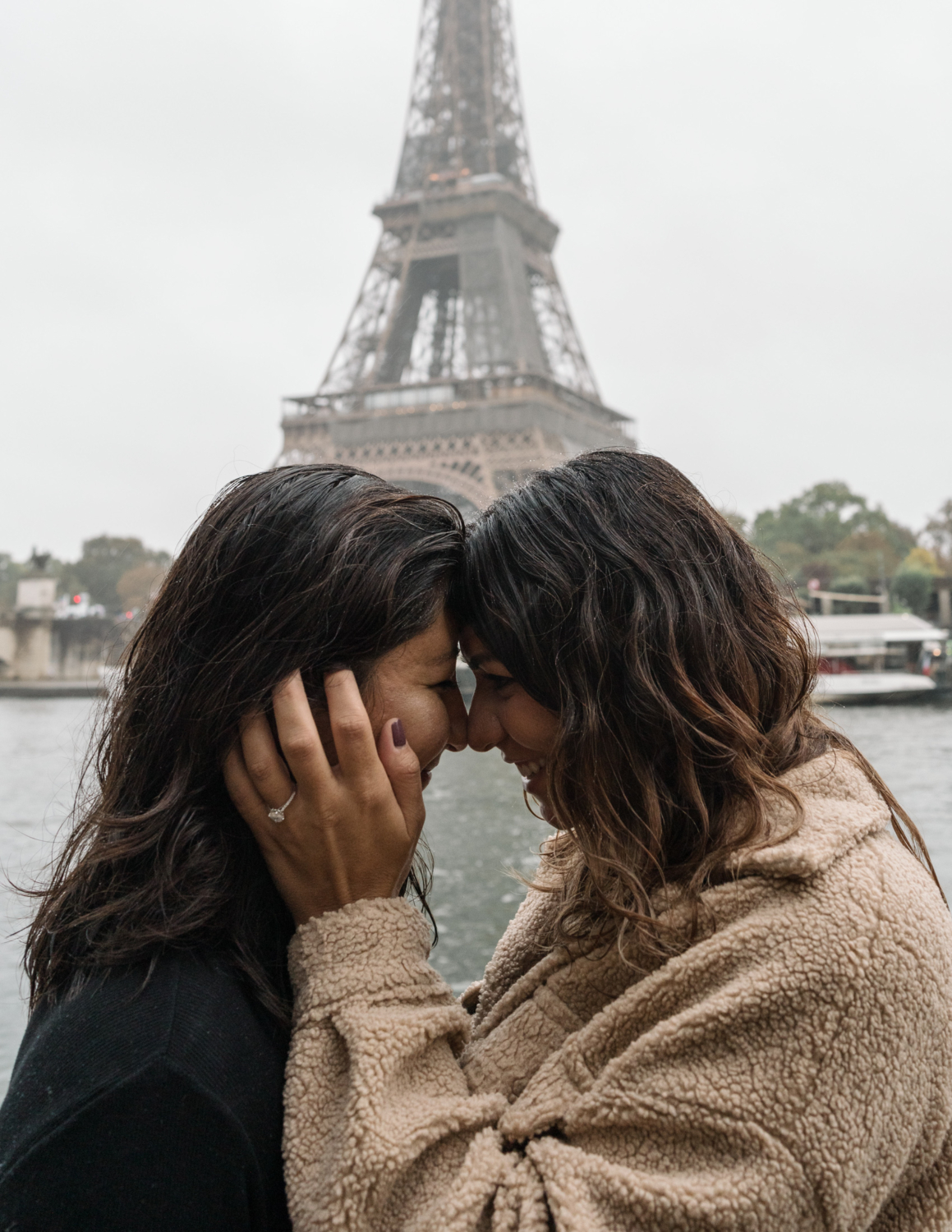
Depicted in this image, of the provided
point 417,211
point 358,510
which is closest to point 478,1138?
point 358,510

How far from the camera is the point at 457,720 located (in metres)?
1.73

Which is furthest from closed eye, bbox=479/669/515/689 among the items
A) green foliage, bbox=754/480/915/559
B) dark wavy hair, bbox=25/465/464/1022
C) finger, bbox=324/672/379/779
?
green foliage, bbox=754/480/915/559

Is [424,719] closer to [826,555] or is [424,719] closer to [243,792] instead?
[243,792]

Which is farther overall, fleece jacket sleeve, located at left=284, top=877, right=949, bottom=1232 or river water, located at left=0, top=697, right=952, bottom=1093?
river water, located at left=0, top=697, right=952, bottom=1093

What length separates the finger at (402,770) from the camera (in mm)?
1505

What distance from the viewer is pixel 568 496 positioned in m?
1.58

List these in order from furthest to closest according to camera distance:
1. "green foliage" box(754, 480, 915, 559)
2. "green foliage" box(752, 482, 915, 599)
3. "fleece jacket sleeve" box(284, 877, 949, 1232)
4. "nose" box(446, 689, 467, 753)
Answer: "green foliage" box(754, 480, 915, 559) → "green foliage" box(752, 482, 915, 599) → "nose" box(446, 689, 467, 753) → "fleece jacket sleeve" box(284, 877, 949, 1232)

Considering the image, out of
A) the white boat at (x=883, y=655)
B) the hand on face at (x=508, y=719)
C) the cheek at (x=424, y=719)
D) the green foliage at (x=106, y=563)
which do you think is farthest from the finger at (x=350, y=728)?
the green foliage at (x=106, y=563)

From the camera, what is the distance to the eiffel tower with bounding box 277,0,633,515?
3219cm

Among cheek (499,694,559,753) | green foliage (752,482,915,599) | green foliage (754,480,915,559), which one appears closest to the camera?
cheek (499,694,559,753)

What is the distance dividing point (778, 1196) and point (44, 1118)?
0.77 meters

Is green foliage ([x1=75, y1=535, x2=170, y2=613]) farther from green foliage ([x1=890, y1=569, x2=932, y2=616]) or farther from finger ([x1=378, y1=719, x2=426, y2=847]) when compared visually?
finger ([x1=378, y1=719, x2=426, y2=847])

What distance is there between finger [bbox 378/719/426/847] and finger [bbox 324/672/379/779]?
0.15ft

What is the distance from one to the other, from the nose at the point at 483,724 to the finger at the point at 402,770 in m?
0.18
